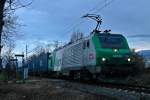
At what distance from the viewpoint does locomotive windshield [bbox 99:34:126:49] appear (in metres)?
27.2

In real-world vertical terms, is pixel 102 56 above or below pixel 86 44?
below

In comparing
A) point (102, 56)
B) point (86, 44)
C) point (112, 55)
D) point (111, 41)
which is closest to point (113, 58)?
point (112, 55)

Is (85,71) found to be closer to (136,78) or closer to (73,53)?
(73,53)

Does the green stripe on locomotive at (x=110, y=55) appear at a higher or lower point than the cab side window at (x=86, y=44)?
lower

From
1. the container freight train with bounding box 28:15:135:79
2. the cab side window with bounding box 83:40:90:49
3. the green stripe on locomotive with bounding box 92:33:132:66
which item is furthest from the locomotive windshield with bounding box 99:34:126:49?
the cab side window with bounding box 83:40:90:49

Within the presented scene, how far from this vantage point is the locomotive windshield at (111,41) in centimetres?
2717

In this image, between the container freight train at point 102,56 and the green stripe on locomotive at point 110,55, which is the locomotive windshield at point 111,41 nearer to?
the container freight train at point 102,56

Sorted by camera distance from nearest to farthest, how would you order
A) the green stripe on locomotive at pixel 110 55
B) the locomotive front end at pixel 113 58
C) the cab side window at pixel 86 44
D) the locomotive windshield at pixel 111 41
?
the locomotive front end at pixel 113 58
the green stripe on locomotive at pixel 110 55
the locomotive windshield at pixel 111 41
the cab side window at pixel 86 44

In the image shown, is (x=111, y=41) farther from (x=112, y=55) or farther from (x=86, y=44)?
(x=86, y=44)

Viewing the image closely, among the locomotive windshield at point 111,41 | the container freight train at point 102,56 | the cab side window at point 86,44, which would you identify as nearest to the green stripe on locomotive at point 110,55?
the container freight train at point 102,56

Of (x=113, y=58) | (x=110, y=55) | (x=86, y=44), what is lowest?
(x=113, y=58)

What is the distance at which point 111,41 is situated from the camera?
27516 mm

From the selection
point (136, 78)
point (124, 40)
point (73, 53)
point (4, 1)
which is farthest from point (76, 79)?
point (4, 1)

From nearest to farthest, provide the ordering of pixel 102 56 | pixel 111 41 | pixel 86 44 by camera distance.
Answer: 1. pixel 102 56
2. pixel 111 41
3. pixel 86 44
